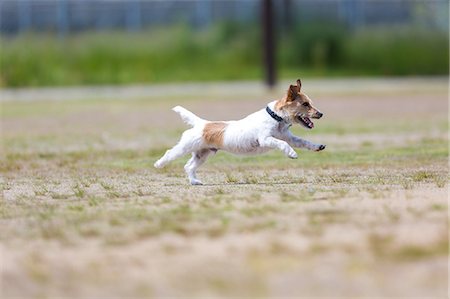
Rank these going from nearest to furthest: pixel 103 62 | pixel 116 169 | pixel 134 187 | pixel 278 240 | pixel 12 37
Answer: pixel 278 240 < pixel 134 187 < pixel 116 169 < pixel 103 62 < pixel 12 37

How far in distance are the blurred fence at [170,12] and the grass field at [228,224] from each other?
2564cm

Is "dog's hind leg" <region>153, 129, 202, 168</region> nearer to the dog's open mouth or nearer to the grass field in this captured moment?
the grass field

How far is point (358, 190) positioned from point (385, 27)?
1272 inches

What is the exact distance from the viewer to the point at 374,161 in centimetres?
1568

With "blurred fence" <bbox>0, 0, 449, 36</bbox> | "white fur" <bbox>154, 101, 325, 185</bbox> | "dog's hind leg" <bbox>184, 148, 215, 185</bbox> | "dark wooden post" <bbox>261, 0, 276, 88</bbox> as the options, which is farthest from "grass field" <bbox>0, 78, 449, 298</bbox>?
"blurred fence" <bbox>0, 0, 449, 36</bbox>

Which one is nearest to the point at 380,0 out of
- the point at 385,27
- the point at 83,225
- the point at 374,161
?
the point at 385,27

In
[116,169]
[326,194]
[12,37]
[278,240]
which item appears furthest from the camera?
[12,37]

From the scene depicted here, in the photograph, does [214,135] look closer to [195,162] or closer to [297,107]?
[195,162]

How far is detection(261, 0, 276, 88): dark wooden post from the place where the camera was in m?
33.4

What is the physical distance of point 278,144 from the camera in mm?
12445

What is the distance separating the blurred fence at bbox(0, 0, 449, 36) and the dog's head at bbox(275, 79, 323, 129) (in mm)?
30105

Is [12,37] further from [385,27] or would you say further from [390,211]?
[390,211]

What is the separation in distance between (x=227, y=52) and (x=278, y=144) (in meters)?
28.0

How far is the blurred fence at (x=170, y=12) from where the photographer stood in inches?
1727
